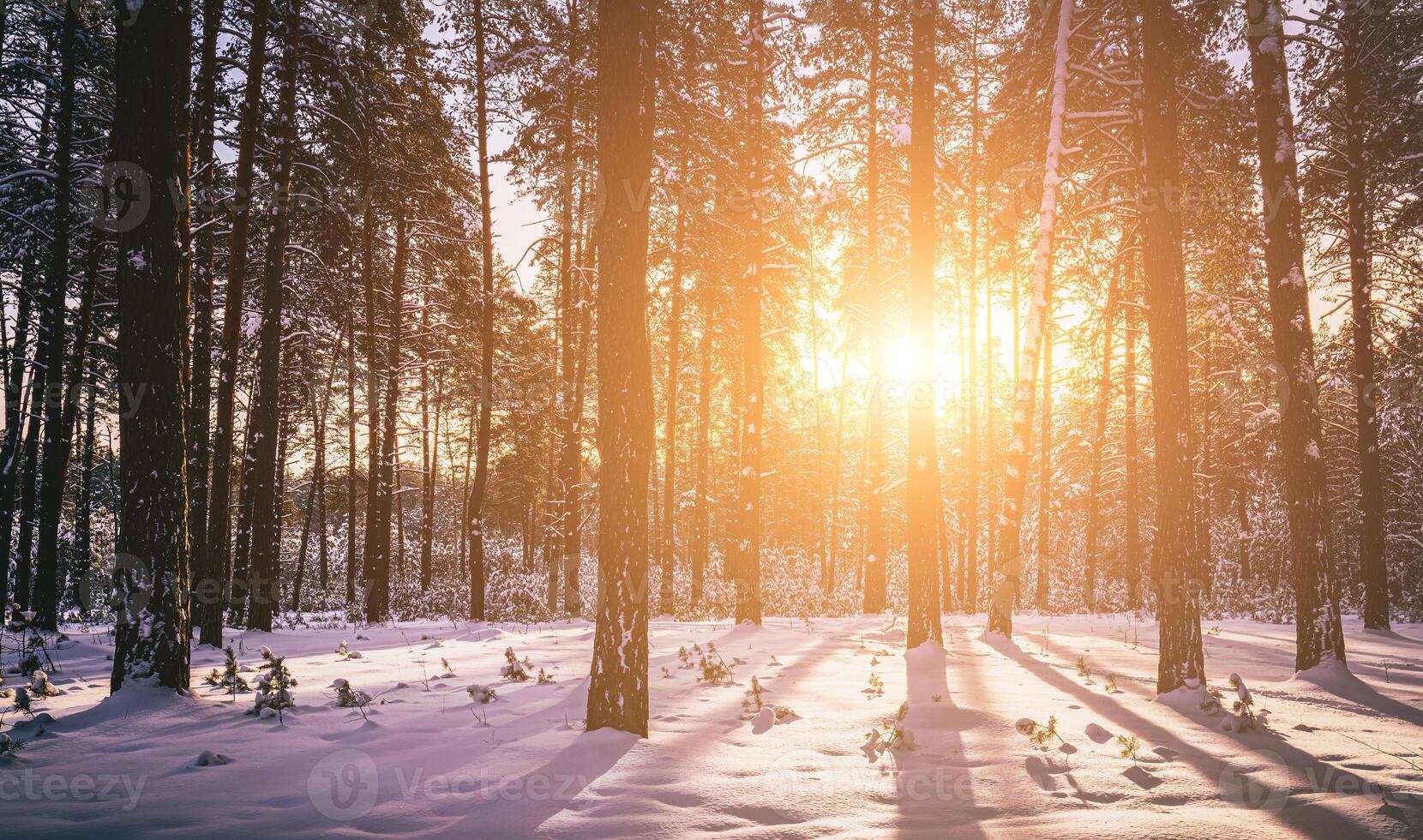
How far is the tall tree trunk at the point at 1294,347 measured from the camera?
305 inches

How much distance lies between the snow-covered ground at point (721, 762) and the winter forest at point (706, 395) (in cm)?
4

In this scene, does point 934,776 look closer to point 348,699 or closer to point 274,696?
point 348,699

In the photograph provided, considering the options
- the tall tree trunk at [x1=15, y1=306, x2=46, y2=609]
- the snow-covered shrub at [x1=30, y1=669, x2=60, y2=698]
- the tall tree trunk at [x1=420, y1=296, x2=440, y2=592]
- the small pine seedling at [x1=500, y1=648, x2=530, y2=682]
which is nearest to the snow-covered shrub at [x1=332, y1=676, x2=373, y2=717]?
the small pine seedling at [x1=500, y1=648, x2=530, y2=682]

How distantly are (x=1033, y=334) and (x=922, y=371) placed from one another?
3.57 meters

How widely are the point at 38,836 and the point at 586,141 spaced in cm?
1490

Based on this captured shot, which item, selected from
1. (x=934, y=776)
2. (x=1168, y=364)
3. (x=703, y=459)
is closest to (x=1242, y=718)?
(x=934, y=776)

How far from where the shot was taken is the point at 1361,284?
41.9 feet

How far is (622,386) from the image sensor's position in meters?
4.83

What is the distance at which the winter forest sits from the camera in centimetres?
429

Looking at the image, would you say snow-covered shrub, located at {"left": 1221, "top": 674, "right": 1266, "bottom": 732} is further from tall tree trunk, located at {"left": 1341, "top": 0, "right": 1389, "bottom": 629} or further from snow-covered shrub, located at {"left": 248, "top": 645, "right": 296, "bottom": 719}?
tall tree trunk, located at {"left": 1341, "top": 0, "right": 1389, "bottom": 629}

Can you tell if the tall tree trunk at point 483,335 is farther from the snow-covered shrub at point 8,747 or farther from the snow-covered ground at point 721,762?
the snow-covered shrub at point 8,747

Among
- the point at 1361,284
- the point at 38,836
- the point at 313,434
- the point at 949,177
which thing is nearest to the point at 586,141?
the point at 949,177
